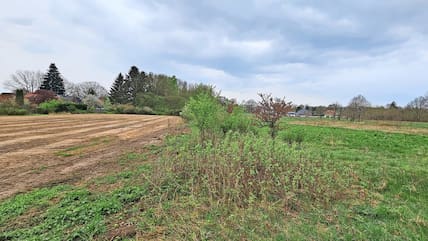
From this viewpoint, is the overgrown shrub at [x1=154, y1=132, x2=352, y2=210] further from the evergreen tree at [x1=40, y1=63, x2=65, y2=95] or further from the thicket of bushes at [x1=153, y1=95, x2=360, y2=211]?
the evergreen tree at [x1=40, y1=63, x2=65, y2=95]

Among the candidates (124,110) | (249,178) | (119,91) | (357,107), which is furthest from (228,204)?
(119,91)

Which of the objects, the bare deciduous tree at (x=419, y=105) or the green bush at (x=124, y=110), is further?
the green bush at (x=124, y=110)

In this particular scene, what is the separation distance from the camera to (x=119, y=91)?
59.5m

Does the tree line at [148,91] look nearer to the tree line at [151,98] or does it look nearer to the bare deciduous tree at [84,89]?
the tree line at [151,98]

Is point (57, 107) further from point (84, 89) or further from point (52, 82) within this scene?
point (84, 89)

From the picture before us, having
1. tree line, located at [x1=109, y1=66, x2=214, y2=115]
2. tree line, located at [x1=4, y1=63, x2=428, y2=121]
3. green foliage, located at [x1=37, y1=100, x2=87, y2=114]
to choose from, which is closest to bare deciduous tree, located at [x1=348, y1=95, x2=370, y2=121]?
tree line, located at [x1=4, y1=63, x2=428, y2=121]

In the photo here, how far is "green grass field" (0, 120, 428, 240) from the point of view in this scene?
2.79 metres

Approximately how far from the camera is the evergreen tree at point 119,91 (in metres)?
58.7

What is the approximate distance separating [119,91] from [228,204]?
6115 centimetres

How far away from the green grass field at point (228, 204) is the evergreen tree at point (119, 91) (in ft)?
188

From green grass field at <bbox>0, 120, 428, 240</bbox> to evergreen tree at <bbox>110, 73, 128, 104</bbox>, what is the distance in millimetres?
57316

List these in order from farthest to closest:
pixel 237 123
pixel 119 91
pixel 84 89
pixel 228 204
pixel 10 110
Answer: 1. pixel 84 89
2. pixel 119 91
3. pixel 10 110
4. pixel 237 123
5. pixel 228 204

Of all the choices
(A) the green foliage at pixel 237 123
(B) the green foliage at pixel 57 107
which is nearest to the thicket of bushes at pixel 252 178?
(A) the green foliage at pixel 237 123

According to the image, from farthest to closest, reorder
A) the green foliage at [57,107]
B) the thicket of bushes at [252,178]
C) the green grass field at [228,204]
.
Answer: the green foliage at [57,107] → the thicket of bushes at [252,178] → the green grass field at [228,204]
